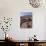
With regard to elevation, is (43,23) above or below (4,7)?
below

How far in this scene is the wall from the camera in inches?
110

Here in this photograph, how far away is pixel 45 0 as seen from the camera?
2.90 m

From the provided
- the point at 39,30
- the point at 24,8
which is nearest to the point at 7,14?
the point at 24,8

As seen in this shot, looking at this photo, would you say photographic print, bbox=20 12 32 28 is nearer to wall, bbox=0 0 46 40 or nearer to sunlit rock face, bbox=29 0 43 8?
wall, bbox=0 0 46 40

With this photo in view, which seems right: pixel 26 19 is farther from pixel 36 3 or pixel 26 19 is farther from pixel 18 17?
pixel 36 3

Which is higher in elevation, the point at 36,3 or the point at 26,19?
the point at 36,3

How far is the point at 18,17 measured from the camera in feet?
9.27

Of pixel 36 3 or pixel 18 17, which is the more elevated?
pixel 36 3

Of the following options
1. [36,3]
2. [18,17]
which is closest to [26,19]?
[18,17]

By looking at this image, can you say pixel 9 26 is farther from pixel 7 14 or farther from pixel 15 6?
pixel 15 6

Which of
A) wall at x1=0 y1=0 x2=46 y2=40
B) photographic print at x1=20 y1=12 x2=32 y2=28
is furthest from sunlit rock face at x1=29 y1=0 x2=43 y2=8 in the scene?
photographic print at x1=20 y1=12 x2=32 y2=28

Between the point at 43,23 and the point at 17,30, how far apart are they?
2.04ft

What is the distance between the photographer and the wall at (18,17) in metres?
2.80

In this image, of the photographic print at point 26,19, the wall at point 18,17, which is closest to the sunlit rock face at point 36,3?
the wall at point 18,17
